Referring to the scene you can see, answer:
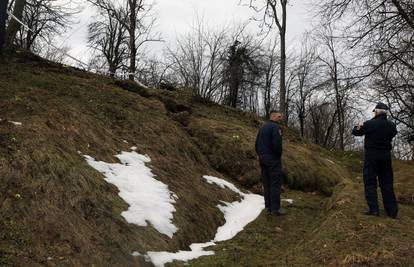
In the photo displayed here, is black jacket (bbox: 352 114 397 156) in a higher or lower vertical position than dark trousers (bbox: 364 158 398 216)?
higher

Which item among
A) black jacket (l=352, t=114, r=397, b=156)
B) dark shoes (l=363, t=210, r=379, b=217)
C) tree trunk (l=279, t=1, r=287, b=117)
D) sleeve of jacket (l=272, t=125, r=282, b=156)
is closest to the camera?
dark shoes (l=363, t=210, r=379, b=217)

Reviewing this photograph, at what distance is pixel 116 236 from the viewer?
6172 mm

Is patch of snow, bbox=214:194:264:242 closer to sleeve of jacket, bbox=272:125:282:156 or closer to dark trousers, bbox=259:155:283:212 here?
dark trousers, bbox=259:155:283:212

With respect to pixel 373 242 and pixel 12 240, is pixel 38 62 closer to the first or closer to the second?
pixel 12 240

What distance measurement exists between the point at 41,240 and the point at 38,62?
968 centimetres

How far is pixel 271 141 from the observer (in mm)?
9367

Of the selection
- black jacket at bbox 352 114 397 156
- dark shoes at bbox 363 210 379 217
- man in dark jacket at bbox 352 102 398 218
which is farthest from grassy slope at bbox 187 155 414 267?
black jacket at bbox 352 114 397 156

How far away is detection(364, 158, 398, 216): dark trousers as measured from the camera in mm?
8109

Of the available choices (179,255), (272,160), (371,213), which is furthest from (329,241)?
(272,160)

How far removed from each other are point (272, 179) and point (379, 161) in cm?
208

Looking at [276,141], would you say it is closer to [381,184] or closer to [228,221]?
[228,221]

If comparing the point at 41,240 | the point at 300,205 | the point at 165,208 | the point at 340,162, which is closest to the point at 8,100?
the point at 165,208

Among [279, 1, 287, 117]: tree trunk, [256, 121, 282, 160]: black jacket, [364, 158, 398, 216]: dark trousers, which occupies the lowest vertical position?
[364, 158, 398, 216]: dark trousers

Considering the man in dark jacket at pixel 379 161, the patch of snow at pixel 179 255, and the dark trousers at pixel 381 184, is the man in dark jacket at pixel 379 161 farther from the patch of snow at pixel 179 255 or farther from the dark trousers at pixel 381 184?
the patch of snow at pixel 179 255
